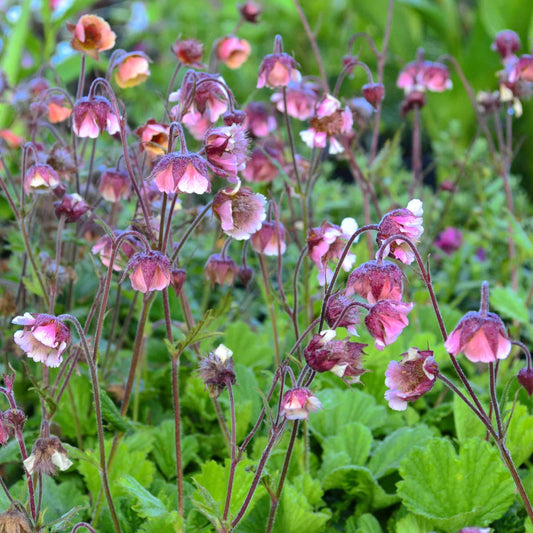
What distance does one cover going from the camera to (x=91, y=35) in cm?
122

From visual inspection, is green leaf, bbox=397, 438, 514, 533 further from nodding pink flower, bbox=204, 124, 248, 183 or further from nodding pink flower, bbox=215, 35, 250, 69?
nodding pink flower, bbox=215, 35, 250, 69

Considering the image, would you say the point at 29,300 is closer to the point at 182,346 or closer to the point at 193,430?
the point at 193,430

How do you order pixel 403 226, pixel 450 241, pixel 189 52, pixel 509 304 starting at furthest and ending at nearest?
1. pixel 450 241
2. pixel 509 304
3. pixel 189 52
4. pixel 403 226

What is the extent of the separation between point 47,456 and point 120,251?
0.35 metres

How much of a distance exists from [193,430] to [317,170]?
0.61 meters

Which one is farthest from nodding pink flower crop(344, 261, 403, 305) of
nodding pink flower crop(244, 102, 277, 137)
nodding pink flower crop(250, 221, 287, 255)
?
nodding pink flower crop(244, 102, 277, 137)

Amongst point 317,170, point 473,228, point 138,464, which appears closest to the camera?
point 138,464

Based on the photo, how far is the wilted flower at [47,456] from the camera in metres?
0.93

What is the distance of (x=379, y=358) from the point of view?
5.18ft

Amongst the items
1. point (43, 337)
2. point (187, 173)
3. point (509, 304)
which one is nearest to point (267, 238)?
point (187, 173)

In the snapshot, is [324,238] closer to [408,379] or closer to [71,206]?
[408,379]

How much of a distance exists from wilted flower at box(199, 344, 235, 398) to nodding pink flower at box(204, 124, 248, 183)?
0.24 meters

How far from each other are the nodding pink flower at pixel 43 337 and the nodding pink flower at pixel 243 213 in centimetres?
25

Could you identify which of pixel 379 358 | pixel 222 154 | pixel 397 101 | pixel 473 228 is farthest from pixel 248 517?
pixel 397 101
